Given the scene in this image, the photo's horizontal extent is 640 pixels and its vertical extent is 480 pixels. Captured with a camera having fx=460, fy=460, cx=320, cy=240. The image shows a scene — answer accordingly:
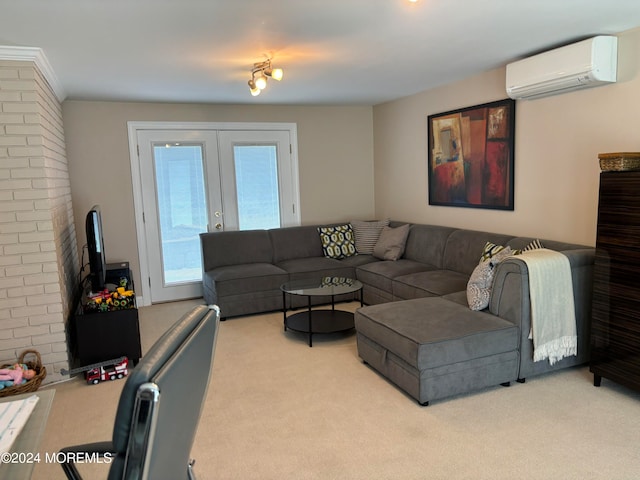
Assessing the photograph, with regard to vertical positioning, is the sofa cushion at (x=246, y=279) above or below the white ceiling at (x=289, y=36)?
below

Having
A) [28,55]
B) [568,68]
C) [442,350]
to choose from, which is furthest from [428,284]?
[28,55]

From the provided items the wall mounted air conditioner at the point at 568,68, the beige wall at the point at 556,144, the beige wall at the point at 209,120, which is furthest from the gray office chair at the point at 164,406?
the beige wall at the point at 209,120

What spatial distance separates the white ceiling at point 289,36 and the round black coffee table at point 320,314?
1908 millimetres

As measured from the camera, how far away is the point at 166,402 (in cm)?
98

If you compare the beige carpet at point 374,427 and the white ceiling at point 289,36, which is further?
the white ceiling at point 289,36

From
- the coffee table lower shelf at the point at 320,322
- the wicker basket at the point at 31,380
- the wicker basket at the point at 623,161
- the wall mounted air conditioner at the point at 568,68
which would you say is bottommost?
the coffee table lower shelf at the point at 320,322

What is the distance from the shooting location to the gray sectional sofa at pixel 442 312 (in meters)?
2.81

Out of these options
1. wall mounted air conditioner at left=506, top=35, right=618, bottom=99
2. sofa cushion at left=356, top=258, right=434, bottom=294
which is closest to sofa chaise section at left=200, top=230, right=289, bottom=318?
sofa cushion at left=356, top=258, right=434, bottom=294

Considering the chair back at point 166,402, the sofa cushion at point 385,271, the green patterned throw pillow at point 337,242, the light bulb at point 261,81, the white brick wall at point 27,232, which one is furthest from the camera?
the green patterned throw pillow at point 337,242

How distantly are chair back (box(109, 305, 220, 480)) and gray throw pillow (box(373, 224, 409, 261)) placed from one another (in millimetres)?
4081

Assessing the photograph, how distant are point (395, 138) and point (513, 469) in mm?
4379

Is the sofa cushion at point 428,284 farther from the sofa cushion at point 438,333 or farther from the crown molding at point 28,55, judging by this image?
the crown molding at point 28,55

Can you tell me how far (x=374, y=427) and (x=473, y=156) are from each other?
9.71 ft

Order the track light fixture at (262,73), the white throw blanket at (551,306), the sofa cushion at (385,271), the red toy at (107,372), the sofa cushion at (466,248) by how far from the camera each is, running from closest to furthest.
Result: the white throw blanket at (551,306) → the red toy at (107,372) → the track light fixture at (262,73) → the sofa cushion at (466,248) → the sofa cushion at (385,271)
